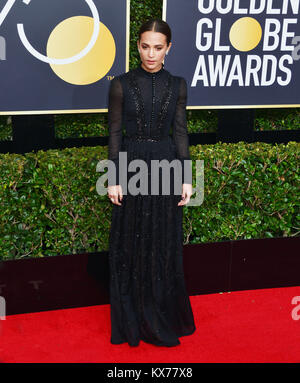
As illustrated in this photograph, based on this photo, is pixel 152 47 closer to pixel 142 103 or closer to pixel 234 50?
pixel 142 103

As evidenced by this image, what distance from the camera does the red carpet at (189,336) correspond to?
150 inches

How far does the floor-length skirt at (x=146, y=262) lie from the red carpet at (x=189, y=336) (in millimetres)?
161

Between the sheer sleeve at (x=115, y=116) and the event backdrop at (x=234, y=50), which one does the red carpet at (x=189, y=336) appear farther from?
the event backdrop at (x=234, y=50)

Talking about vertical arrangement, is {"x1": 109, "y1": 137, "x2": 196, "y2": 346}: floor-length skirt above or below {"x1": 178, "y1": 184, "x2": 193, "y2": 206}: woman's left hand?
below

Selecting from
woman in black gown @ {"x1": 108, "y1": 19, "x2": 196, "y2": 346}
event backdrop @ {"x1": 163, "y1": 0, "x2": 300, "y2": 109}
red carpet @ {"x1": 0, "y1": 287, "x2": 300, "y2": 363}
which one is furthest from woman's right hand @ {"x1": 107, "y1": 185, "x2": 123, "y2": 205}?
event backdrop @ {"x1": 163, "y1": 0, "x2": 300, "y2": 109}

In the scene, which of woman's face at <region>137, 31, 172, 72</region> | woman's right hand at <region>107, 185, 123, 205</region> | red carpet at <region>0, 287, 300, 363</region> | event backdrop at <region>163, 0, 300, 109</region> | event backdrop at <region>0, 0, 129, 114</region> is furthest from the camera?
event backdrop at <region>163, 0, 300, 109</region>

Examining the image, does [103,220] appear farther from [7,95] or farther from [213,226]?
[7,95]

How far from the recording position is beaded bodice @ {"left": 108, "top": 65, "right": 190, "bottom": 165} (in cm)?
360

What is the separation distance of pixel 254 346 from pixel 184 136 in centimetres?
181

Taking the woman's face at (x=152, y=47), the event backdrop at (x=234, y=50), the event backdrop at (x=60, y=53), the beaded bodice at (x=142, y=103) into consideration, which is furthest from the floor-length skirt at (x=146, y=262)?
the event backdrop at (x=234, y=50)

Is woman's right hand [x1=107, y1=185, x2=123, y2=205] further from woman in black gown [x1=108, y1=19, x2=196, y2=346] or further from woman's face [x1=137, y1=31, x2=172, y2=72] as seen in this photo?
woman's face [x1=137, y1=31, x2=172, y2=72]

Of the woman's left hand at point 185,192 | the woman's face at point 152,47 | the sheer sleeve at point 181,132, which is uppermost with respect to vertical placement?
the woman's face at point 152,47

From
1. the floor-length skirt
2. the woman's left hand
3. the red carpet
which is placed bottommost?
the red carpet

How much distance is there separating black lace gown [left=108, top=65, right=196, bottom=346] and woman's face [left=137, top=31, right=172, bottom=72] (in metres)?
0.13
